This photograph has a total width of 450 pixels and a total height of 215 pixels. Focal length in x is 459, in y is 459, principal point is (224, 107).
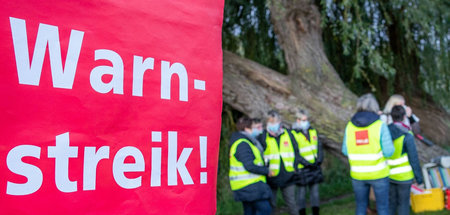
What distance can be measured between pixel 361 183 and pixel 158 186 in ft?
12.0

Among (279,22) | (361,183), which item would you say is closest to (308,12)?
(279,22)

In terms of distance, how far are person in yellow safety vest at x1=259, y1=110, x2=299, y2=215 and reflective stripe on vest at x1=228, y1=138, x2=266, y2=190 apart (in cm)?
76

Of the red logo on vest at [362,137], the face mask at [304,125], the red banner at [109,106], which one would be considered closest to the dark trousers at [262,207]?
the red logo on vest at [362,137]

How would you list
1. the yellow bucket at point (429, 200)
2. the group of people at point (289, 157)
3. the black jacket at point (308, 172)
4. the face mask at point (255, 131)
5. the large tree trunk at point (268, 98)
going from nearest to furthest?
the face mask at point (255, 131)
the group of people at point (289, 157)
the black jacket at point (308, 172)
the yellow bucket at point (429, 200)
the large tree trunk at point (268, 98)

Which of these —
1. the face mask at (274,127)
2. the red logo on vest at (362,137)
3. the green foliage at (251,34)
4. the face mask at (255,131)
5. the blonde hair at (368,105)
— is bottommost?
the red logo on vest at (362,137)

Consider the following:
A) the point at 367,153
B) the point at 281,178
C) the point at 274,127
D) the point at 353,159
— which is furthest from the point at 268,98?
the point at 367,153

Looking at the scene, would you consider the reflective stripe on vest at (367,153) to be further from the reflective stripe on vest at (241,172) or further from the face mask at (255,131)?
the face mask at (255,131)

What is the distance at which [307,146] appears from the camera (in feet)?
19.6

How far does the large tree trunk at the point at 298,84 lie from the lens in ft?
22.4

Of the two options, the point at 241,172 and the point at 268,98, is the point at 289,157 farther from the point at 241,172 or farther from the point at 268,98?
the point at 268,98

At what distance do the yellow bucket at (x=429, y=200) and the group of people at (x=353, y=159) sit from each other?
3.72 ft

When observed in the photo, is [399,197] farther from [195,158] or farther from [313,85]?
[195,158]

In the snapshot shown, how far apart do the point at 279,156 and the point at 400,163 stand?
1.52 metres

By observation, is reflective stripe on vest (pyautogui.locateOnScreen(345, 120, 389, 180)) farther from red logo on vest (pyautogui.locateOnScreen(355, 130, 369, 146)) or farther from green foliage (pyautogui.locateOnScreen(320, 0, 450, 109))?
Result: green foliage (pyautogui.locateOnScreen(320, 0, 450, 109))
